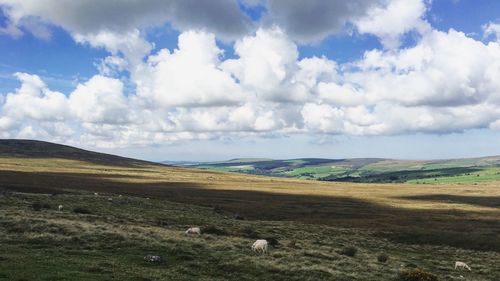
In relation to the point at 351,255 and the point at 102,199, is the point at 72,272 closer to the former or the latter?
the point at 351,255

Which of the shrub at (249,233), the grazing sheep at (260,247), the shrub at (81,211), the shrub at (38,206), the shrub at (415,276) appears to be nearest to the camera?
the shrub at (415,276)

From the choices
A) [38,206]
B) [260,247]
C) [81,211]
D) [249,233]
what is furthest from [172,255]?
[38,206]

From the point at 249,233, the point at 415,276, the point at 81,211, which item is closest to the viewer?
the point at 415,276

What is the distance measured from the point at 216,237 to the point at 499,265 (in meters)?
27.4

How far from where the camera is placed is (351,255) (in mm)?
39125

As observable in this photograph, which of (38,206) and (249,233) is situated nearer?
(249,233)

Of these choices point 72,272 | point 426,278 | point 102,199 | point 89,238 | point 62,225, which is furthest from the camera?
point 102,199

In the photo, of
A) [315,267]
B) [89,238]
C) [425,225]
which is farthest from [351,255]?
[425,225]

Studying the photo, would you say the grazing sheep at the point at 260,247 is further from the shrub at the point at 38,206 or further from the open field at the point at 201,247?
the shrub at the point at 38,206

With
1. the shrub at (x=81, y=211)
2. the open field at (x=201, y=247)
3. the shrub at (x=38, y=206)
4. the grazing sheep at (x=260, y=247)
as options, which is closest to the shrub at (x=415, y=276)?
the open field at (x=201, y=247)

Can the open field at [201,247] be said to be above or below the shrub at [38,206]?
below

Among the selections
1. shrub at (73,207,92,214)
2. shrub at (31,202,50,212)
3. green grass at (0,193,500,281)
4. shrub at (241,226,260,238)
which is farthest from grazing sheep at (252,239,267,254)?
shrub at (31,202,50,212)

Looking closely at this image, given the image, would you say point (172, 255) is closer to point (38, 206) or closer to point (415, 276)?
point (415, 276)

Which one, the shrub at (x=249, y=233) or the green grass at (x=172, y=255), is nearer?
the green grass at (x=172, y=255)
